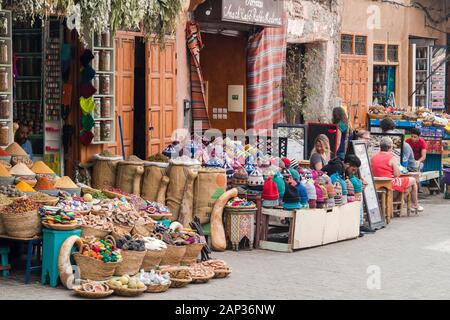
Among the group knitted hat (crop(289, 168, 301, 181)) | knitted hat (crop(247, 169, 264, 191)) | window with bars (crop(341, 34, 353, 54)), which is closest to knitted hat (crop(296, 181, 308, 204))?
knitted hat (crop(289, 168, 301, 181))

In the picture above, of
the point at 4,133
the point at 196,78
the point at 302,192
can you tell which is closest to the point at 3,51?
the point at 4,133

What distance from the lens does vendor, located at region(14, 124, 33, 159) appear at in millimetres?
14609

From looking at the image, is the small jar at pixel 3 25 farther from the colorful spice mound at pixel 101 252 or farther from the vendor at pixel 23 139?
the colorful spice mound at pixel 101 252

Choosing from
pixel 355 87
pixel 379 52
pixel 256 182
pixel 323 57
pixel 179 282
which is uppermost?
pixel 379 52

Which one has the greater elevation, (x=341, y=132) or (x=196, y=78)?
(x=196, y=78)

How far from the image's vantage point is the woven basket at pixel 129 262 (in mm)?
10797

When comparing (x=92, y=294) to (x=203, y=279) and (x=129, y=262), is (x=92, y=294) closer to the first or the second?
(x=129, y=262)

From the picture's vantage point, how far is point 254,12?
60.4 feet

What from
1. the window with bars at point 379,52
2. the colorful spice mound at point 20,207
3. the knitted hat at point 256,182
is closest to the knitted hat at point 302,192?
the knitted hat at point 256,182

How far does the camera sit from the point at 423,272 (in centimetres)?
1244

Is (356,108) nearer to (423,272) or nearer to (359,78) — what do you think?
(359,78)

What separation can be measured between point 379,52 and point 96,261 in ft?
58.9

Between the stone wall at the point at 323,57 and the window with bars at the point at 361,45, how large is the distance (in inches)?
76.9

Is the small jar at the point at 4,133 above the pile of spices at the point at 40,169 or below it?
above
